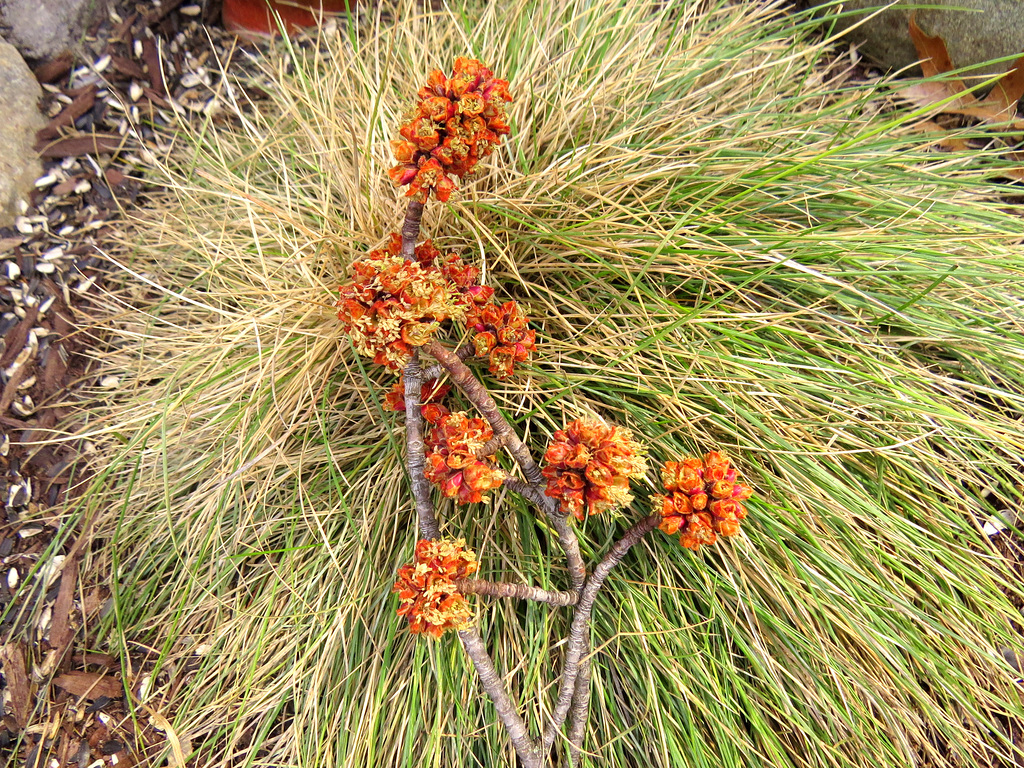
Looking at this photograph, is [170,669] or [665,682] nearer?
[665,682]

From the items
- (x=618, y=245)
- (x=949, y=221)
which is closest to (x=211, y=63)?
(x=618, y=245)

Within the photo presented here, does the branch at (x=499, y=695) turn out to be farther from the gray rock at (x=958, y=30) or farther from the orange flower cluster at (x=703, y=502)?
the gray rock at (x=958, y=30)

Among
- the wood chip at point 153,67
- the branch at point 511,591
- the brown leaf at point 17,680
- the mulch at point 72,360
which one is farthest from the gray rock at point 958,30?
the brown leaf at point 17,680

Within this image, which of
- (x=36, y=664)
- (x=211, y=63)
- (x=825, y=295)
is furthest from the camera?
(x=211, y=63)

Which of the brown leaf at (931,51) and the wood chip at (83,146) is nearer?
the brown leaf at (931,51)

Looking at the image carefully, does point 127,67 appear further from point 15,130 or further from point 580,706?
point 580,706

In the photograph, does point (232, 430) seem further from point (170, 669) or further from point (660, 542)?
point (660, 542)
